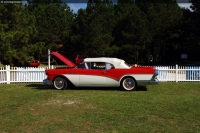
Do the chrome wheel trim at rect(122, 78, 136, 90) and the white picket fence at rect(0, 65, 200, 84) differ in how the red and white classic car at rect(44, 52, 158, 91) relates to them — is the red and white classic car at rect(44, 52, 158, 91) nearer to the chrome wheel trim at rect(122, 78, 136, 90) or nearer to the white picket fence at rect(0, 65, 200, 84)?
the chrome wheel trim at rect(122, 78, 136, 90)

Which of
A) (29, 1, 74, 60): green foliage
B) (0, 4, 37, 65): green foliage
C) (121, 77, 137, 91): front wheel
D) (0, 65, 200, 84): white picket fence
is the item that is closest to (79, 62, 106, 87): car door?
(121, 77, 137, 91): front wheel

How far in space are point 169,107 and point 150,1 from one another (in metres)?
47.6

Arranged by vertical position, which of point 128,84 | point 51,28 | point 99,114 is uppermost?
point 51,28

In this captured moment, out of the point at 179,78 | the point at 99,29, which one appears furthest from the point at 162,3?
the point at 179,78

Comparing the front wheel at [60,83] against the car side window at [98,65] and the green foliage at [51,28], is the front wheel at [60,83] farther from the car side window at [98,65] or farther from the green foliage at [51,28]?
the green foliage at [51,28]

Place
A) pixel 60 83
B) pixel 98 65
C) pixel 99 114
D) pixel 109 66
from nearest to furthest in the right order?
pixel 99 114, pixel 109 66, pixel 98 65, pixel 60 83

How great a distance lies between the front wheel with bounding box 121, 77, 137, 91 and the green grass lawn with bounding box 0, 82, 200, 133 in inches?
87.6

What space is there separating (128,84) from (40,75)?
18.9ft

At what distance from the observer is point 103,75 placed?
12664mm

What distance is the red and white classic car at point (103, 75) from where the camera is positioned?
41.0ft

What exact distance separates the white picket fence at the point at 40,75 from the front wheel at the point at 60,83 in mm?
3143

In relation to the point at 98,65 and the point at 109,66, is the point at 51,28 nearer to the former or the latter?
the point at 98,65

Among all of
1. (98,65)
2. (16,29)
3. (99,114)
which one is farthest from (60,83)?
(16,29)

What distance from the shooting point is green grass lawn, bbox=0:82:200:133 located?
6445mm
